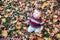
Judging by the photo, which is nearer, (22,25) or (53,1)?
(22,25)

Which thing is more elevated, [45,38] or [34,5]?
[34,5]

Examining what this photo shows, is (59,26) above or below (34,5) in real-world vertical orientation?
below

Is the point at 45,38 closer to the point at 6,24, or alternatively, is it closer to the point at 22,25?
the point at 22,25

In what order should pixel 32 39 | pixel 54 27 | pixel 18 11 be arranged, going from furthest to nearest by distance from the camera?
1. pixel 18 11
2. pixel 54 27
3. pixel 32 39

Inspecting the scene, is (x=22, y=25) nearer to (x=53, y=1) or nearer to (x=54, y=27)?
(x=54, y=27)

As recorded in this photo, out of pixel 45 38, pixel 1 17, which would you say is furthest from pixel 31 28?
pixel 1 17

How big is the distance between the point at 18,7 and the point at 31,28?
716 mm

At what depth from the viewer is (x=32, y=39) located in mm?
2484

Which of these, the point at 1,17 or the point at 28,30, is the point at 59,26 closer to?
the point at 28,30

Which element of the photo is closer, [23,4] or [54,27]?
[54,27]

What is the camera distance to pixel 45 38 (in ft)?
8.29

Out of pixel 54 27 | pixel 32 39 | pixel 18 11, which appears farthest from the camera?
pixel 18 11

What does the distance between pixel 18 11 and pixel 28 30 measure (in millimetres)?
558

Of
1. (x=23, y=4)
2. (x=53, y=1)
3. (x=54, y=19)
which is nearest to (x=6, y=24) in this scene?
(x=23, y=4)
